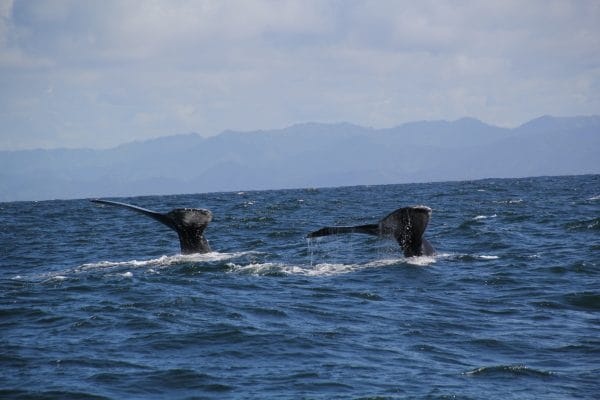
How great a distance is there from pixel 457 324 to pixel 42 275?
10.3m

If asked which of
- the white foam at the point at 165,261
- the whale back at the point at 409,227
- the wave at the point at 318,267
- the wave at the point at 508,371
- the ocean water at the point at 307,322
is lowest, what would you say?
the wave at the point at 508,371

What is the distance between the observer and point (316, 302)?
46.1 ft

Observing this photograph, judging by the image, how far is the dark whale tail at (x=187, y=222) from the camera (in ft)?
59.7

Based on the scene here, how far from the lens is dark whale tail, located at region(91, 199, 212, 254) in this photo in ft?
59.7

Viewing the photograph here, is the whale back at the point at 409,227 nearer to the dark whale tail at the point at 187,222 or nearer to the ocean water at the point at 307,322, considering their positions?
the ocean water at the point at 307,322

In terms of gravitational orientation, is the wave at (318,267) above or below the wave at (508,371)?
above

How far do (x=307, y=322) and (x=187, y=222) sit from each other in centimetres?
718

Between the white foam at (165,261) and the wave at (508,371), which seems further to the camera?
the white foam at (165,261)

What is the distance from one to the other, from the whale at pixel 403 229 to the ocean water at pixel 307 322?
482 mm

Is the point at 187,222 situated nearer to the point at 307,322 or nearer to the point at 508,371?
the point at 307,322

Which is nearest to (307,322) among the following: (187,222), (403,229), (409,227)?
(409,227)

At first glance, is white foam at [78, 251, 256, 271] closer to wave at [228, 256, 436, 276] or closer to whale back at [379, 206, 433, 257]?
wave at [228, 256, 436, 276]

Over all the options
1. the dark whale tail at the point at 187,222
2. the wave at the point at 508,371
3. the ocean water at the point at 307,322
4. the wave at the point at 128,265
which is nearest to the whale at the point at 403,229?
the ocean water at the point at 307,322

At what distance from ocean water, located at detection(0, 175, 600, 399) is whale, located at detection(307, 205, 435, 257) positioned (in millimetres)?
482
